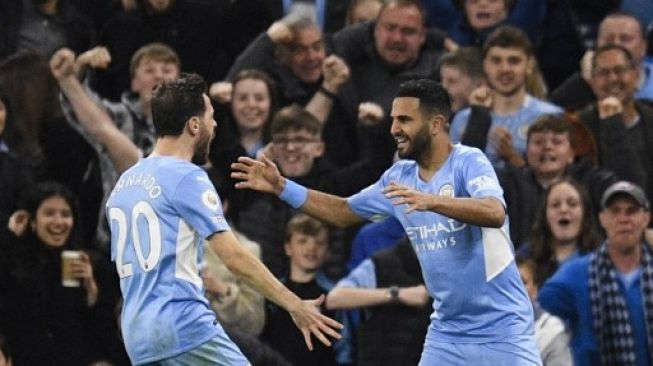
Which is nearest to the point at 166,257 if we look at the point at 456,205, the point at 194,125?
the point at 194,125

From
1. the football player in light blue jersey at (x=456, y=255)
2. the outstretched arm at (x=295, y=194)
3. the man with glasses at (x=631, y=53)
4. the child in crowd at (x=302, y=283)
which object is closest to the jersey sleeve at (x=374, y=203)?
the outstretched arm at (x=295, y=194)

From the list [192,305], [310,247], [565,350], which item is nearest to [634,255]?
[565,350]

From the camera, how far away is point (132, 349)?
8812 millimetres

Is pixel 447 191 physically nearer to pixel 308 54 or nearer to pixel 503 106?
pixel 503 106

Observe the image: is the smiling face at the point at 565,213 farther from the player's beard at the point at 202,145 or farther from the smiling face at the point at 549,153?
the player's beard at the point at 202,145

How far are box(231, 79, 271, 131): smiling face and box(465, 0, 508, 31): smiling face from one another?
2.05m

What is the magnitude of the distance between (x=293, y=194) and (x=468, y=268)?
111cm

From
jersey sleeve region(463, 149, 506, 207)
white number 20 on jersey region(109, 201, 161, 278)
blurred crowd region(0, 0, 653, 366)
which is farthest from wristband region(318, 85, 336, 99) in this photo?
white number 20 on jersey region(109, 201, 161, 278)

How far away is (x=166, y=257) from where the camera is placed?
8.73 meters

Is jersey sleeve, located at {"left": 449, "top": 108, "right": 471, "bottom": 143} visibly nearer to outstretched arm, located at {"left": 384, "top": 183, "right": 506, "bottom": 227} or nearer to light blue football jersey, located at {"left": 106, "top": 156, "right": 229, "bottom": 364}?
outstretched arm, located at {"left": 384, "top": 183, "right": 506, "bottom": 227}

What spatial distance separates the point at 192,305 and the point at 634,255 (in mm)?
3955

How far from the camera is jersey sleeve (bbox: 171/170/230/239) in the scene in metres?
8.71

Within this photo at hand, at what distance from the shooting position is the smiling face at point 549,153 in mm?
12617

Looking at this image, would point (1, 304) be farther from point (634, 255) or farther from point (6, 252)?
point (634, 255)
